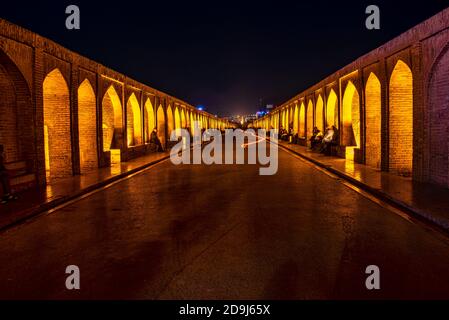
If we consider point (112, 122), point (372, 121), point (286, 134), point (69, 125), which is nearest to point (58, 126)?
point (69, 125)

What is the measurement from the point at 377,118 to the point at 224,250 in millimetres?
12287

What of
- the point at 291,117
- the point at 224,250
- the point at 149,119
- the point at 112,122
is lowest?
the point at 224,250

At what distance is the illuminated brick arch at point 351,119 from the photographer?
19.6 m

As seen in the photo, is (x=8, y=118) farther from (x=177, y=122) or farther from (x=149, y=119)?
(x=177, y=122)

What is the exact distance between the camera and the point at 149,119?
27.3 meters

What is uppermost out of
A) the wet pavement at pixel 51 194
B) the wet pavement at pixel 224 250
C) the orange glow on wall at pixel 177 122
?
the orange glow on wall at pixel 177 122

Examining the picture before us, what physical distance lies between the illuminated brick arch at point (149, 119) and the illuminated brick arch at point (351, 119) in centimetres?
1166

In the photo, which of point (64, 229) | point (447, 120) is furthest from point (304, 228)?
point (447, 120)

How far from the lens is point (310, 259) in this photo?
Answer: 17.2 ft

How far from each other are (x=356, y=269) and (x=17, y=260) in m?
4.05

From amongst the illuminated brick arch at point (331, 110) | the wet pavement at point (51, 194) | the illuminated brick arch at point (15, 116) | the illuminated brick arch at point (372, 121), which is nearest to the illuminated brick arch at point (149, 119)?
the illuminated brick arch at point (331, 110)

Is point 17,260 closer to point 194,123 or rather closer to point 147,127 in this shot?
point 147,127

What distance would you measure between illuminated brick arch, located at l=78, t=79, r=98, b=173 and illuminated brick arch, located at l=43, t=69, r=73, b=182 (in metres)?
1.96

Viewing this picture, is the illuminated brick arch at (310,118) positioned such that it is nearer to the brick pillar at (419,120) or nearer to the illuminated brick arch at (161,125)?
the illuminated brick arch at (161,125)
